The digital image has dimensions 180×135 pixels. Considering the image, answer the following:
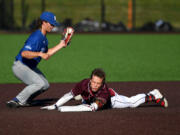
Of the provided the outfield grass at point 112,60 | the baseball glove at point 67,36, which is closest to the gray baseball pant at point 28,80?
the baseball glove at point 67,36

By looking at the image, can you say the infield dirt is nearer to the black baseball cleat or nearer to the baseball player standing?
the black baseball cleat

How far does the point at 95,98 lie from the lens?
7.98m

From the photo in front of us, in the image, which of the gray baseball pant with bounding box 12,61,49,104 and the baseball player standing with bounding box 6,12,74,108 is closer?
the baseball player standing with bounding box 6,12,74,108

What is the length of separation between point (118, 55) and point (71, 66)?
4068 millimetres

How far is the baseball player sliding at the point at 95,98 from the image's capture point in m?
7.73

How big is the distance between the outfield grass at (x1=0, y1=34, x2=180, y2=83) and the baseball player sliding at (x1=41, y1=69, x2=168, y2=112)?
4545 millimetres

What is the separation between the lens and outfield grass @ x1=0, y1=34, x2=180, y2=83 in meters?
13.7

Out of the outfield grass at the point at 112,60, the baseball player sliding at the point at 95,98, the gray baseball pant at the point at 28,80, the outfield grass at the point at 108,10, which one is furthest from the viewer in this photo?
the outfield grass at the point at 108,10

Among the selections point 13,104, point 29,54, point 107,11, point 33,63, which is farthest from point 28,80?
point 107,11

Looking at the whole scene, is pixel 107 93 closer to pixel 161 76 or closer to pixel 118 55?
pixel 161 76

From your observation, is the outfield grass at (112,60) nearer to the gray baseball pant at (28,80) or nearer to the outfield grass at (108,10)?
the gray baseball pant at (28,80)

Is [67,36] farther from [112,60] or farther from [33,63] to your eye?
[112,60]

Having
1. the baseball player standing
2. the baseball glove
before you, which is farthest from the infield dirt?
the baseball glove

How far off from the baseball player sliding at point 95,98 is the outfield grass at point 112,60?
14.9ft
